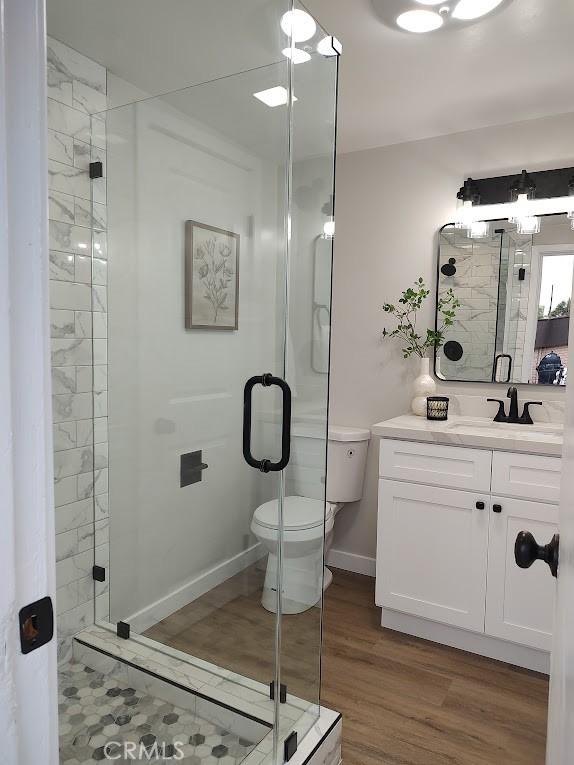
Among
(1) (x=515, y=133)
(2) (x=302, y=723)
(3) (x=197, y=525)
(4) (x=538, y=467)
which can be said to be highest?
(1) (x=515, y=133)

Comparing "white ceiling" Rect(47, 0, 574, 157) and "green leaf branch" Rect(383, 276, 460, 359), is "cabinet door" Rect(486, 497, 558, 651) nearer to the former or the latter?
"green leaf branch" Rect(383, 276, 460, 359)

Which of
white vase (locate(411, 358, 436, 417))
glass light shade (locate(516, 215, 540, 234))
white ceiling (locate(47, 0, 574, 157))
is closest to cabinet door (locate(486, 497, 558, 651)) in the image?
white vase (locate(411, 358, 436, 417))

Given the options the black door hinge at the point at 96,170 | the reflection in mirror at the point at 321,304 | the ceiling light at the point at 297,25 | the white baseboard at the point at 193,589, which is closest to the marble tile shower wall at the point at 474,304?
the reflection in mirror at the point at 321,304

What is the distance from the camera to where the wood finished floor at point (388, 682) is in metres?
1.65

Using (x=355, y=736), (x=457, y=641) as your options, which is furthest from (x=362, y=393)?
(x=355, y=736)

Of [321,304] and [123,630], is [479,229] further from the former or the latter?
[123,630]

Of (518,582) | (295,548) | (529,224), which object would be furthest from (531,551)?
(529,224)

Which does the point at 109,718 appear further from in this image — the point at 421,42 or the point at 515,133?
the point at 515,133

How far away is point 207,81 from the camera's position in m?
1.76

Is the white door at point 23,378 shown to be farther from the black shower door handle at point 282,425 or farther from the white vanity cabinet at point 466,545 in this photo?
the white vanity cabinet at point 466,545

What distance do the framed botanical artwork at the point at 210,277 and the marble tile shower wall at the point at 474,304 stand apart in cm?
151

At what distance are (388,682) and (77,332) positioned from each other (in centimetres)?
178

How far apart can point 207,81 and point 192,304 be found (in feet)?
2.40

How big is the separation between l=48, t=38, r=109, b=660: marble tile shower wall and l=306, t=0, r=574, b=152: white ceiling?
33.4 inches
